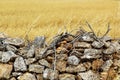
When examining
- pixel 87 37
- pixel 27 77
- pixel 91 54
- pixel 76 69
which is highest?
pixel 87 37

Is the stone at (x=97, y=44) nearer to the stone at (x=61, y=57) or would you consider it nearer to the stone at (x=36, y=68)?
the stone at (x=61, y=57)

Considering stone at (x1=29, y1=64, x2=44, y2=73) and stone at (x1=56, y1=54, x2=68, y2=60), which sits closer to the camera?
stone at (x1=29, y1=64, x2=44, y2=73)

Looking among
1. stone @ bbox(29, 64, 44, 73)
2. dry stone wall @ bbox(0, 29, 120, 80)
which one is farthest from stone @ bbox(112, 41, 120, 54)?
stone @ bbox(29, 64, 44, 73)

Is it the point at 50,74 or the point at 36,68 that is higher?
the point at 36,68

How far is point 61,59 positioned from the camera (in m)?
8.59

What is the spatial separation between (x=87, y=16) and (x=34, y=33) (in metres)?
4.84

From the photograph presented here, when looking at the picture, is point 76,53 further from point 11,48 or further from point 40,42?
point 11,48

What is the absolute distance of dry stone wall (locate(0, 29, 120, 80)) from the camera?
840cm

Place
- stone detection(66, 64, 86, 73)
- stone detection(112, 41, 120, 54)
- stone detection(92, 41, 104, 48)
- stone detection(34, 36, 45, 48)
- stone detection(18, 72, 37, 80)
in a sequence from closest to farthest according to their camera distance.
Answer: stone detection(18, 72, 37, 80)
stone detection(66, 64, 86, 73)
stone detection(92, 41, 104, 48)
stone detection(34, 36, 45, 48)
stone detection(112, 41, 120, 54)

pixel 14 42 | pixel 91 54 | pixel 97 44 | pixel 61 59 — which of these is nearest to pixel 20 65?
pixel 14 42

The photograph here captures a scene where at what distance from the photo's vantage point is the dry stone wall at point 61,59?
8.40 meters

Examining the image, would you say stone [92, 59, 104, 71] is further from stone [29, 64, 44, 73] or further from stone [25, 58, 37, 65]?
stone [25, 58, 37, 65]

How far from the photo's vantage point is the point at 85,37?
8781 mm

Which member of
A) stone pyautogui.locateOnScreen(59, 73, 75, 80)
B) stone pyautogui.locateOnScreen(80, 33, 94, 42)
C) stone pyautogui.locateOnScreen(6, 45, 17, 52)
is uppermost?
stone pyautogui.locateOnScreen(80, 33, 94, 42)
